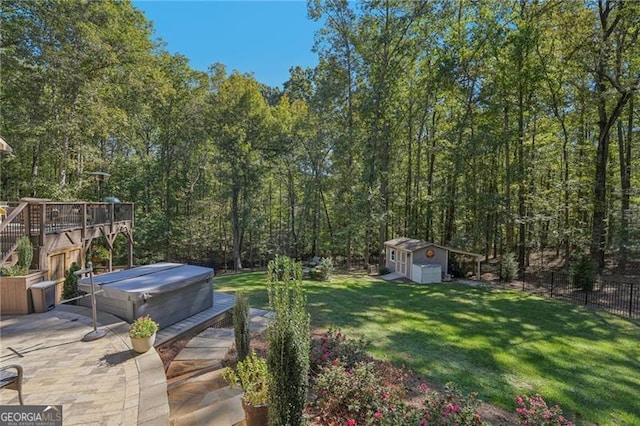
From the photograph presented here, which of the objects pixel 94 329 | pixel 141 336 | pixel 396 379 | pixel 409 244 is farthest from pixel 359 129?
pixel 141 336

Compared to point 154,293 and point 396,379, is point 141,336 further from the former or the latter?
point 396,379

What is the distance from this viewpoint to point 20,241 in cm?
730

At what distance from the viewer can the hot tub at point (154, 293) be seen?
19.8 feet

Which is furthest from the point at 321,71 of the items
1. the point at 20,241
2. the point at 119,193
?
the point at 20,241

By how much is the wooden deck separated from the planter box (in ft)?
10.1

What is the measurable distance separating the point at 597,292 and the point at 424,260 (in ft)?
20.3

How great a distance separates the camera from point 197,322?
674cm

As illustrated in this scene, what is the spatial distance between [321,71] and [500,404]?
17817 millimetres

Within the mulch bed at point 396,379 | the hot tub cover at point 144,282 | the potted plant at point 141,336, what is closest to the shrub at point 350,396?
the mulch bed at point 396,379

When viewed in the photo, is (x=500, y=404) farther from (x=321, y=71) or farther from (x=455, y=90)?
(x=321, y=71)

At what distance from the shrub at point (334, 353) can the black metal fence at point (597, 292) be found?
9838 mm

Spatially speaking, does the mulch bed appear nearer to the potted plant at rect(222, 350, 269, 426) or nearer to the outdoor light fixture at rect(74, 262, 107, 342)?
the potted plant at rect(222, 350, 269, 426)

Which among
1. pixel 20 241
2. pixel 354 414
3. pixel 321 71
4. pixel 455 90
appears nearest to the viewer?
pixel 354 414

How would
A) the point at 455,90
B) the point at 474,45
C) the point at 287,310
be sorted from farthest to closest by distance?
the point at 455,90, the point at 474,45, the point at 287,310
